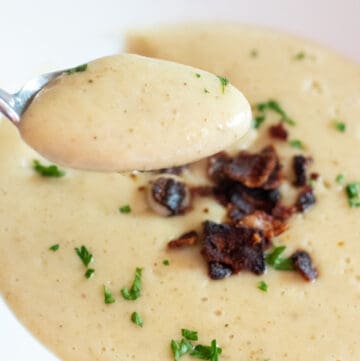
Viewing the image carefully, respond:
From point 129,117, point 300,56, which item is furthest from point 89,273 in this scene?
point 300,56

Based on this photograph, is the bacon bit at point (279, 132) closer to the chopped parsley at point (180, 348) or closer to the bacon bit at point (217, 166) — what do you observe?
the bacon bit at point (217, 166)

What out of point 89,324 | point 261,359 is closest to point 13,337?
point 89,324

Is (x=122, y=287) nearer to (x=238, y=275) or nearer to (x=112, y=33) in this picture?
(x=238, y=275)

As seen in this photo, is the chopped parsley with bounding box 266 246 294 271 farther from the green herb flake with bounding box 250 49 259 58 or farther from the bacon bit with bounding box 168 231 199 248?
the green herb flake with bounding box 250 49 259 58

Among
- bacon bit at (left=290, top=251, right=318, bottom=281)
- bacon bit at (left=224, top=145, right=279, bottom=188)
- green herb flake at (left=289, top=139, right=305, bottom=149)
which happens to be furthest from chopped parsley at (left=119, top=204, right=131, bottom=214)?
green herb flake at (left=289, top=139, right=305, bottom=149)

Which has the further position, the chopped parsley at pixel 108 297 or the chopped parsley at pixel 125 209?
the chopped parsley at pixel 125 209

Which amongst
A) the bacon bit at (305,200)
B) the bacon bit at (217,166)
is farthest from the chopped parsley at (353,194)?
the bacon bit at (217,166)
